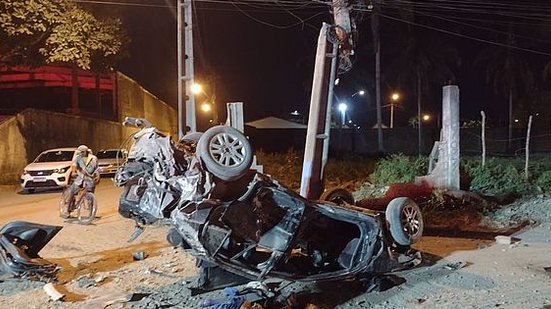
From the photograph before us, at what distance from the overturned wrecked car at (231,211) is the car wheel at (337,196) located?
120cm

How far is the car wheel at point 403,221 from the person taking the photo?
286 inches

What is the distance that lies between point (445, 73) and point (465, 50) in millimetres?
8294

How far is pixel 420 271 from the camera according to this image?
7758mm

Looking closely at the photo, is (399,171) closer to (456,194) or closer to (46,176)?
(456,194)

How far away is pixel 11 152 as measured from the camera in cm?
2180

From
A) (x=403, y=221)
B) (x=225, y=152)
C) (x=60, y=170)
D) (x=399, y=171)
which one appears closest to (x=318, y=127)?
(x=403, y=221)

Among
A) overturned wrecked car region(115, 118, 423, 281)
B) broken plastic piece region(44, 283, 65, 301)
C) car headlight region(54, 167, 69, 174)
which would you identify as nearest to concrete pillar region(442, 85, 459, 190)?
overturned wrecked car region(115, 118, 423, 281)

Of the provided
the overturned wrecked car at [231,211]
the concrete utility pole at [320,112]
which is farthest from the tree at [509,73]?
the overturned wrecked car at [231,211]

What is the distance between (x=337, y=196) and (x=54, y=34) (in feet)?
48.8

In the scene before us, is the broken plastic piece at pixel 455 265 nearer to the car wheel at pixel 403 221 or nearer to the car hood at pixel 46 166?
the car wheel at pixel 403 221

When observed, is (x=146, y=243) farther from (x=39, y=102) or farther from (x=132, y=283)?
(x=39, y=102)

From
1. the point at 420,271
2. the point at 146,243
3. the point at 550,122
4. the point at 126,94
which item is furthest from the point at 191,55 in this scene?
the point at 550,122

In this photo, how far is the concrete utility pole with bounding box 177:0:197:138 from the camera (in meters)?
12.7

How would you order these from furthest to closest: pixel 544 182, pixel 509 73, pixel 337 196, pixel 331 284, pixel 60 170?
pixel 509 73, pixel 60 170, pixel 544 182, pixel 337 196, pixel 331 284
